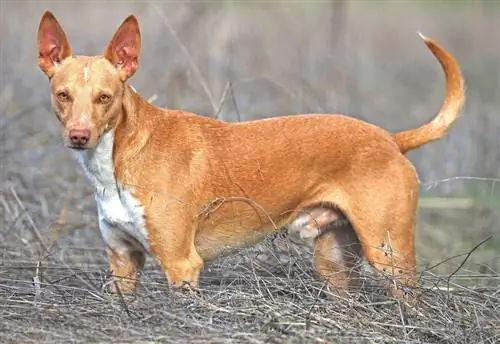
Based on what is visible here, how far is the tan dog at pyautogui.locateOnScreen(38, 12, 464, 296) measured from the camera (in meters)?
5.64

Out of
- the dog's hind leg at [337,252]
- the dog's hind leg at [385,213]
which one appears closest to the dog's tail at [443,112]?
the dog's hind leg at [385,213]

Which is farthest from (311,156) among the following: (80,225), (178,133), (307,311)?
(80,225)

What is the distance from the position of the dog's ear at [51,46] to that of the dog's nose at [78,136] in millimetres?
505

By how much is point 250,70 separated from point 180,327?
794 centimetres

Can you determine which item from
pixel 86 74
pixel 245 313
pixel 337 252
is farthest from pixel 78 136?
pixel 337 252

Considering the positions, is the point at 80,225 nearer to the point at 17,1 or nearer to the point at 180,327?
the point at 180,327

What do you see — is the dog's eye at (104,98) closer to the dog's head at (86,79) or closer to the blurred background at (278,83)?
the dog's head at (86,79)

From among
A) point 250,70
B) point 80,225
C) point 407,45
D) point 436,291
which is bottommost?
point 407,45

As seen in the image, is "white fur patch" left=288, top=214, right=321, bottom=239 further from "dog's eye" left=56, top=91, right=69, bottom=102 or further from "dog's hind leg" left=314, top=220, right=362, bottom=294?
"dog's eye" left=56, top=91, right=69, bottom=102

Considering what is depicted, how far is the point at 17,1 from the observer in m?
11.5

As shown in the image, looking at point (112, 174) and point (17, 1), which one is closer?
point (112, 174)

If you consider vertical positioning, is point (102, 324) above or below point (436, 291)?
above

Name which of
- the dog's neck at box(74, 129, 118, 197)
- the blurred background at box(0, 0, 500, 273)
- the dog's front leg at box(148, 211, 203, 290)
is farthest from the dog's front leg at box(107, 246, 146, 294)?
the blurred background at box(0, 0, 500, 273)

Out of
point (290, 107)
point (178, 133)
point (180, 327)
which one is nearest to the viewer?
point (180, 327)
